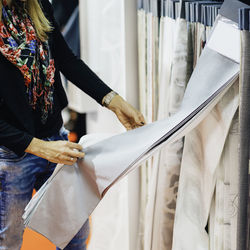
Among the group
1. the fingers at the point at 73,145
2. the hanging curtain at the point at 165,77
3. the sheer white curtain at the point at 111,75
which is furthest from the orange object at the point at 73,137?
the fingers at the point at 73,145

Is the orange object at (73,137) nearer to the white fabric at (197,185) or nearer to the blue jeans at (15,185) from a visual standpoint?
the blue jeans at (15,185)

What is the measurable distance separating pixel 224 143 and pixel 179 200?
257mm

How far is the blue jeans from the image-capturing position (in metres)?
1.36

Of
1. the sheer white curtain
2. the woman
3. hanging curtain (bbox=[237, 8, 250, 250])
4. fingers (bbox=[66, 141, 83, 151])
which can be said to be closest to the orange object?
the sheer white curtain

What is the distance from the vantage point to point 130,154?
1159 millimetres

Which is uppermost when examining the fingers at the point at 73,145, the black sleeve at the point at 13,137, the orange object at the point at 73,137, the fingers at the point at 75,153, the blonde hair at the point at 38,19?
the blonde hair at the point at 38,19

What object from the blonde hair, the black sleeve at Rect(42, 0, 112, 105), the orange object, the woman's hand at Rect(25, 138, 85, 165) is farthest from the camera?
the orange object

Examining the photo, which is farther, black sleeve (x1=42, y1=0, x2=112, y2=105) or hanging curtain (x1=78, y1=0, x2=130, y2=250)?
hanging curtain (x1=78, y1=0, x2=130, y2=250)

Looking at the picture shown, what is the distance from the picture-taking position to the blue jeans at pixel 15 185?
4.46 feet

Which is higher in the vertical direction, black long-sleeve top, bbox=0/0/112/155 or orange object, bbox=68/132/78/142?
black long-sleeve top, bbox=0/0/112/155

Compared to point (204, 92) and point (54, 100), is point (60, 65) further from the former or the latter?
point (204, 92)

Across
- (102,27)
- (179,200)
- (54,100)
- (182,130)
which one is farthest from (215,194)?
(102,27)

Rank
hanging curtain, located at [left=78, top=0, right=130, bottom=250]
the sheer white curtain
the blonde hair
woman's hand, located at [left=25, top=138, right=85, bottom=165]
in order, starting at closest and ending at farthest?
woman's hand, located at [left=25, top=138, right=85, bottom=165] < the blonde hair < the sheer white curtain < hanging curtain, located at [left=78, top=0, right=130, bottom=250]

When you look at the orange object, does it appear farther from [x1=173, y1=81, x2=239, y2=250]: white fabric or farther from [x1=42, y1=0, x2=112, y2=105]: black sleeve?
[x1=173, y1=81, x2=239, y2=250]: white fabric
